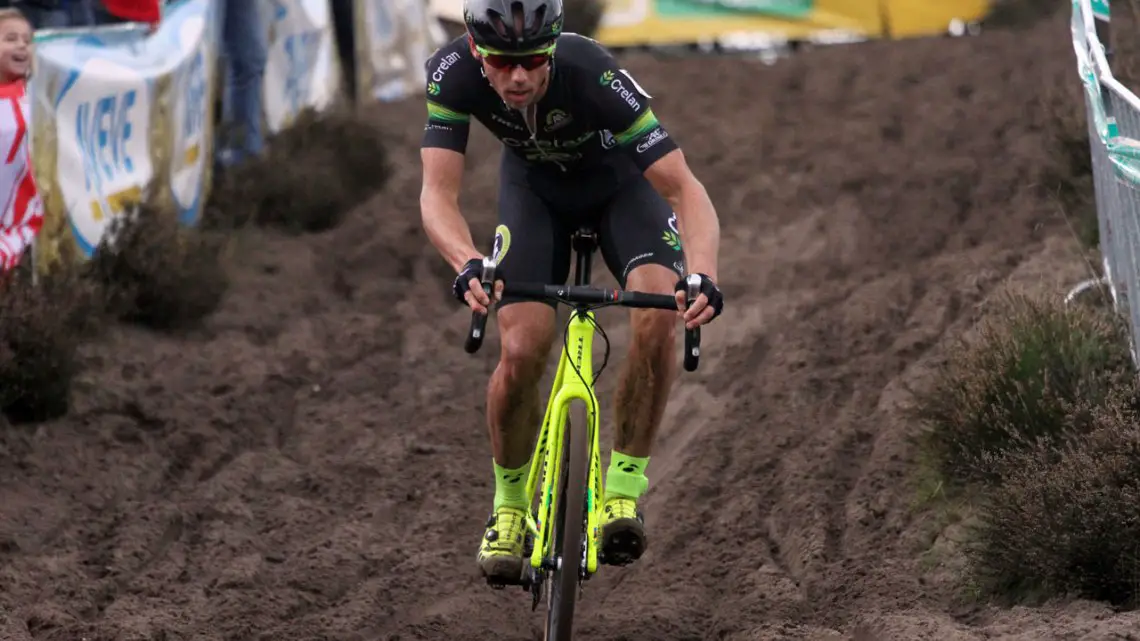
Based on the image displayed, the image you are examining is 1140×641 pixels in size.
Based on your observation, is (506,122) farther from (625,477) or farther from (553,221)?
(625,477)

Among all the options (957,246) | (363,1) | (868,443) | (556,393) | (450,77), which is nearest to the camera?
(556,393)

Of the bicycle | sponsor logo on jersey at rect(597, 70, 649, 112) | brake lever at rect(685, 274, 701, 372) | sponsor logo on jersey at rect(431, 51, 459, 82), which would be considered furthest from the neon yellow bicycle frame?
sponsor logo on jersey at rect(431, 51, 459, 82)

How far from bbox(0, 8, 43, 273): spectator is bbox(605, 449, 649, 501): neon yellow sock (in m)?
3.77

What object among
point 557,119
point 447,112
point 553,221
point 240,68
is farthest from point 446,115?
point 240,68

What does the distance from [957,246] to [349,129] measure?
5.57 metres

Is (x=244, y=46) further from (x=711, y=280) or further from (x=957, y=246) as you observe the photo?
(x=711, y=280)

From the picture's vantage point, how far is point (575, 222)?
6.17m

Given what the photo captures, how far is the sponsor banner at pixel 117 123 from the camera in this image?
8.78m

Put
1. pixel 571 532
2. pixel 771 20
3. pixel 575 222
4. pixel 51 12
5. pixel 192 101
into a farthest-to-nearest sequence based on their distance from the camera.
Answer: pixel 771 20
pixel 192 101
pixel 51 12
pixel 575 222
pixel 571 532

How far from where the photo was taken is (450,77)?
5.79 metres

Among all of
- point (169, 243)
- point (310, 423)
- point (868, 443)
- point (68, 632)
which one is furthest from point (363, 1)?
point (68, 632)

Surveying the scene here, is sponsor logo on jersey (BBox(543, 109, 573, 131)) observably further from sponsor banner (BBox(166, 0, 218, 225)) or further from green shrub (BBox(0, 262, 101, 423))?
sponsor banner (BBox(166, 0, 218, 225))

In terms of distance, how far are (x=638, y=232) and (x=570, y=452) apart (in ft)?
3.65

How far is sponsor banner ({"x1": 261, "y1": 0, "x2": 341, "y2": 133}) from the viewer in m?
13.4
